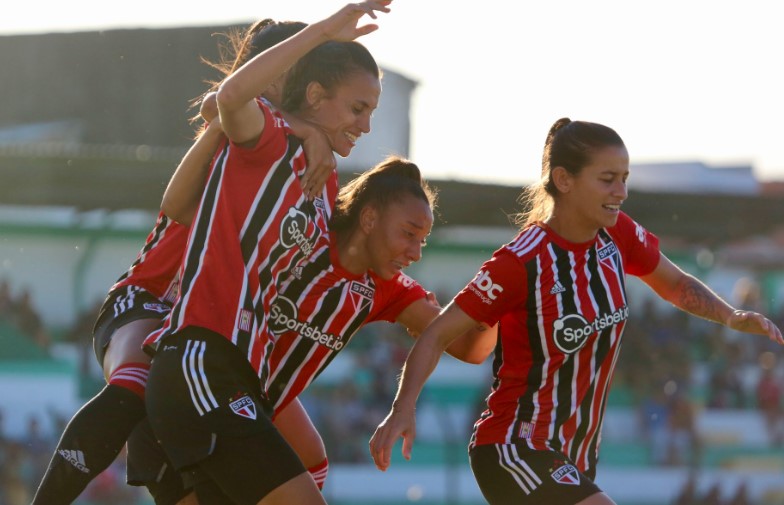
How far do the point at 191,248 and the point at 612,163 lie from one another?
1.67m

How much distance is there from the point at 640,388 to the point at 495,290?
A: 9.89 metres

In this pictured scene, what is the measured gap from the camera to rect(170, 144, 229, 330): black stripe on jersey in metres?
3.80

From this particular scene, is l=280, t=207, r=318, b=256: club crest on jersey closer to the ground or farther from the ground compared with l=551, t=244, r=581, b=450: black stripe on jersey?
farther from the ground

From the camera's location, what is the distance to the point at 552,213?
4.81m

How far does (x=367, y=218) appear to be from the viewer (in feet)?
14.4

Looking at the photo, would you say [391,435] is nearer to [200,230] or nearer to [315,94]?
[200,230]

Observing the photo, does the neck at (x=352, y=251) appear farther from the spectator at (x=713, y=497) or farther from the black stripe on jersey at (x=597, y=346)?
the spectator at (x=713, y=497)

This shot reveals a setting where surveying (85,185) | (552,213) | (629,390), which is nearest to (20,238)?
(85,185)

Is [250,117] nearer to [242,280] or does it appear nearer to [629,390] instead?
[242,280]

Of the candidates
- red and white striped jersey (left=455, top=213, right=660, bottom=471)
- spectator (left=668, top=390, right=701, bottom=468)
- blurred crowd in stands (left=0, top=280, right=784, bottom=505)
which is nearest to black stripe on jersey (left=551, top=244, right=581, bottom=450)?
red and white striped jersey (left=455, top=213, right=660, bottom=471)

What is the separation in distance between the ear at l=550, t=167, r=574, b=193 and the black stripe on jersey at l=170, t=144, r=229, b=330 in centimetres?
145

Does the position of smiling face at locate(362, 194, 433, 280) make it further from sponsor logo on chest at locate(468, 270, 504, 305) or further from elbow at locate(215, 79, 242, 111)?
elbow at locate(215, 79, 242, 111)

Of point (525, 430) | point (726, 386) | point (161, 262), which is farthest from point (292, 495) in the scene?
point (726, 386)

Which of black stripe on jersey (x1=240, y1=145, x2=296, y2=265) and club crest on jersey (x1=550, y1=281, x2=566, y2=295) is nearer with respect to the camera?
black stripe on jersey (x1=240, y1=145, x2=296, y2=265)
